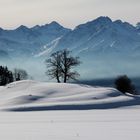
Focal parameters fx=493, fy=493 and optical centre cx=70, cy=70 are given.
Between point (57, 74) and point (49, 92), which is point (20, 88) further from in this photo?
point (57, 74)

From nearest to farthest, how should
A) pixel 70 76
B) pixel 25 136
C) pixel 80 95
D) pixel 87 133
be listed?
1. pixel 25 136
2. pixel 87 133
3. pixel 80 95
4. pixel 70 76

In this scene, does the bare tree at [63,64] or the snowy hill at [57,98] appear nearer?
the snowy hill at [57,98]

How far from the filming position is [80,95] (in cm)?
5856

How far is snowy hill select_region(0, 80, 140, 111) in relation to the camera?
50725 mm

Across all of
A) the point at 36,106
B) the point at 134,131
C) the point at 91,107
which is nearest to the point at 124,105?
the point at 91,107

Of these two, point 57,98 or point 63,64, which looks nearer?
point 57,98

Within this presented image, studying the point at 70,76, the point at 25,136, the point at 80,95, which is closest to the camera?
the point at 25,136

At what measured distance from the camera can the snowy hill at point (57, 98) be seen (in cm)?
5072

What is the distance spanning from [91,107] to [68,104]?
2402mm

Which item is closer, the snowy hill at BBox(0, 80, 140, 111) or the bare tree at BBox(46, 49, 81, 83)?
the snowy hill at BBox(0, 80, 140, 111)

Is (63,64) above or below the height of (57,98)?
above

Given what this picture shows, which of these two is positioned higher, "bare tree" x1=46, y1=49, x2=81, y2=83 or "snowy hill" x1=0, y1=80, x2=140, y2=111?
"bare tree" x1=46, y1=49, x2=81, y2=83

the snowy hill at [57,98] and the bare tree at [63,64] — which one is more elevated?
the bare tree at [63,64]

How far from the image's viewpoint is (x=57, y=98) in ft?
188
